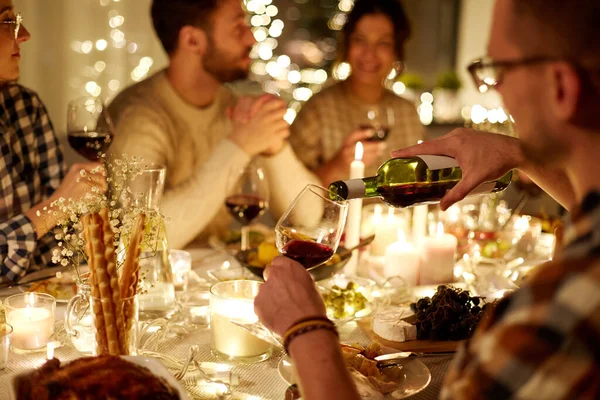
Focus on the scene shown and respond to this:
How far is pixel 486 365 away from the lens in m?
0.68

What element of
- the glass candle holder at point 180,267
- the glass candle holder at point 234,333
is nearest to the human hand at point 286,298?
the glass candle holder at point 234,333

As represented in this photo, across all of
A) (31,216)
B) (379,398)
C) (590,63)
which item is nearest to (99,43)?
(31,216)

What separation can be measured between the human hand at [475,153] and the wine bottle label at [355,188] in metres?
0.12

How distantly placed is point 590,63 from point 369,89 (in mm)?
2563

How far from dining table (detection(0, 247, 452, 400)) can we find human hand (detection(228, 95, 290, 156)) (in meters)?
0.99

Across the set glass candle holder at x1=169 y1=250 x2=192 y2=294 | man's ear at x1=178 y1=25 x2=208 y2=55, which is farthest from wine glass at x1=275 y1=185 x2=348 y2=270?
man's ear at x1=178 y1=25 x2=208 y2=55

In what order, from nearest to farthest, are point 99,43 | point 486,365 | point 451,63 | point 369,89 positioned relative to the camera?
point 486,365, point 369,89, point 99,43, point 451,63

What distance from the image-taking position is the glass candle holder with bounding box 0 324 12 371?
3.81ft

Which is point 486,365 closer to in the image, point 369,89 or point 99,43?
point 369,89

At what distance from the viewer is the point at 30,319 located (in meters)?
1.27

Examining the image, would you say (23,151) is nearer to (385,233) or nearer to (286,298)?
(385,233)

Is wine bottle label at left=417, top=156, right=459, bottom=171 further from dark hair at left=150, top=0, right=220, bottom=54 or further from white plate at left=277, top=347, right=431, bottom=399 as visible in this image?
dark hair at left=150, top=0, right=220, bottom=54

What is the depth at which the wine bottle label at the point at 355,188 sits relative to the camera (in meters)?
1.26

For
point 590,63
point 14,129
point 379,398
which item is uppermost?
point 590,63
